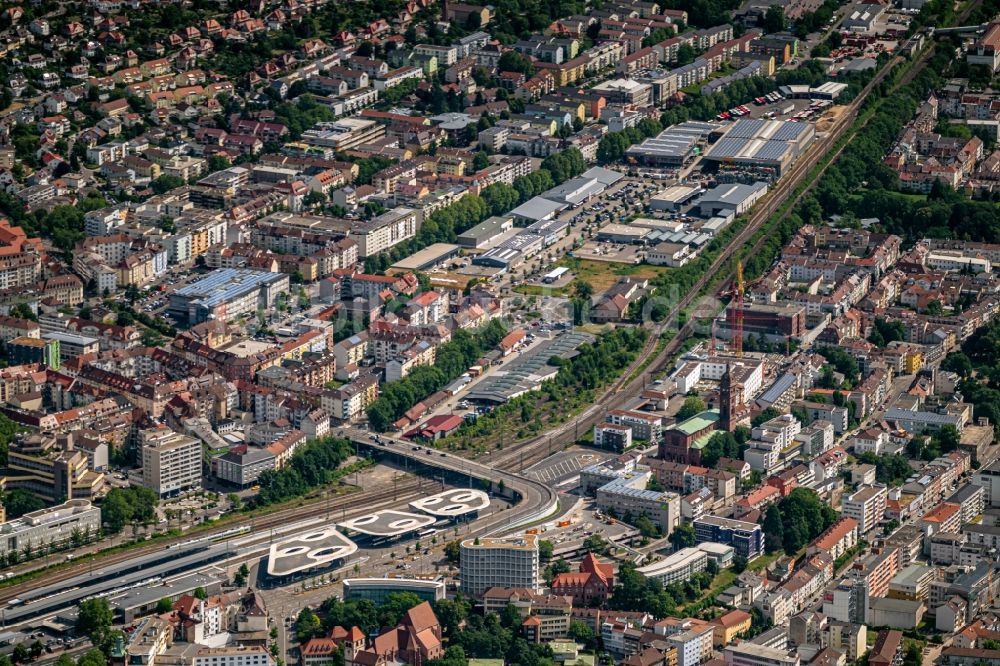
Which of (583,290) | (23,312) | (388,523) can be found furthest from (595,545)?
(23,312)

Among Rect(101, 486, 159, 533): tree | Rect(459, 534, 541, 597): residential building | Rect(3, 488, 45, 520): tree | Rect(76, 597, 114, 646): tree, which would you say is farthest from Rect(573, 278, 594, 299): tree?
Rect(76, 597, 114, 646): tree

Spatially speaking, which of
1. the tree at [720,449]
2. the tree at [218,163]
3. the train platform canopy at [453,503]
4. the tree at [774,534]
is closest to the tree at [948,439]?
the tree at [720,449]

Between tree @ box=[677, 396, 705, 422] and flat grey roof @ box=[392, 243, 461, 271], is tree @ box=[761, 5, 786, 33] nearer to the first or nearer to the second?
flat grey roof @ box=[392, 243, 461, 271]

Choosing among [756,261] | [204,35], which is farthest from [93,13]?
[756,261]

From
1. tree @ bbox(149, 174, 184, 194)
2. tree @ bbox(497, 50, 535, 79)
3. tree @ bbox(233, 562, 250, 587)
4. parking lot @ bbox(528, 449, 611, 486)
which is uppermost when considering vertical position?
tree @ bbox(497, 50, 535, 79)

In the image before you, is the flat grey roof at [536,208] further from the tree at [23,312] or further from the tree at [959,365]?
the tree at [23,312]

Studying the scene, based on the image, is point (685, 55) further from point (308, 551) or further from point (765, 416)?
point (308, 551)
